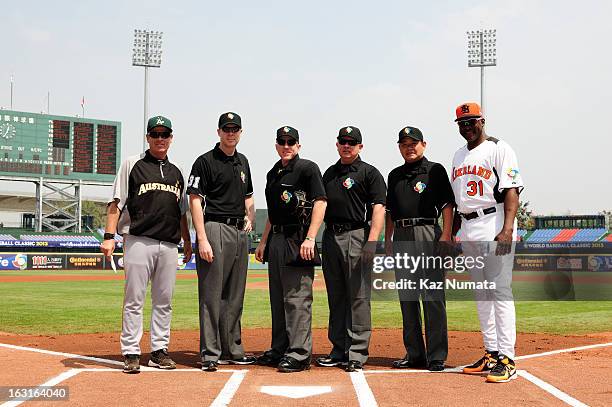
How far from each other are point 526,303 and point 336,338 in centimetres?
1101

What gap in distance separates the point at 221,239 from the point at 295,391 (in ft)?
5.79

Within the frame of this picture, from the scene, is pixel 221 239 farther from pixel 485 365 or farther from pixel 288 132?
pixel 485 365

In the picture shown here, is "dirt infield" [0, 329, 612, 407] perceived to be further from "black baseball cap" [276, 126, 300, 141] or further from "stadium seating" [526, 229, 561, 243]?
"stadium seating" [526, 229, 561, 243]

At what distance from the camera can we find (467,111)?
17.9 feet

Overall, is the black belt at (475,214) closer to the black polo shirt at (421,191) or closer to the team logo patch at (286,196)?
the black polo shirt at (421,191)

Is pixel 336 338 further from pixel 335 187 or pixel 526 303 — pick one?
pixel 526 303

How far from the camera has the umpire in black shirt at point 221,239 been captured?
5.70 metres

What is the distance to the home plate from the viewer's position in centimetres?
445

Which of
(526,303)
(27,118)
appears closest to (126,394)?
(526,303)

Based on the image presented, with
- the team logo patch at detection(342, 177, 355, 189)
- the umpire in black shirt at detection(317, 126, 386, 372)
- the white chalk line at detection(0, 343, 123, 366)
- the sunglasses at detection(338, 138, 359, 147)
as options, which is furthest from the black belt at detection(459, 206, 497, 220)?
the white chalk line at detection(0, 343, 123, 366)

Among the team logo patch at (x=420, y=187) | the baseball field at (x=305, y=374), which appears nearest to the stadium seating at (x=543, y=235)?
the baseball field at (x=305, y=374)

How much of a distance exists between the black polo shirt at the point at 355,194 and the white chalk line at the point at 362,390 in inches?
55.1

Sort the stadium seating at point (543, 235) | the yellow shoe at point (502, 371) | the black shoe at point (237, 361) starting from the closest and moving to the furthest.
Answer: the yellow shoe at point (502, 371) < the black shoe at point (237, 361) < the stadium seating at point (543, 235)

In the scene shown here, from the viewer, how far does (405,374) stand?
5.34 metres
